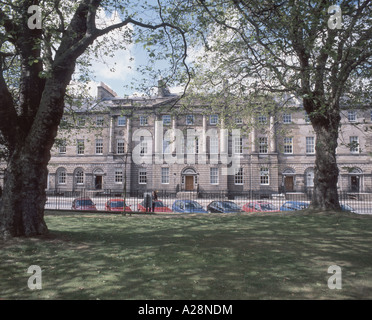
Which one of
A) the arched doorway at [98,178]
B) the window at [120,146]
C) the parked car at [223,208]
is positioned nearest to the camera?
the parked car at [223,208]

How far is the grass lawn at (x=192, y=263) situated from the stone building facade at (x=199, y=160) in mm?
29838

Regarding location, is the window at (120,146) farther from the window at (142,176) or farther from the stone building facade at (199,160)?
the window at (142,176)

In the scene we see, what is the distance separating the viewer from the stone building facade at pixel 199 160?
38.2 metres

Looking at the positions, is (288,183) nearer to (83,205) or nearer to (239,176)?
(239,176)

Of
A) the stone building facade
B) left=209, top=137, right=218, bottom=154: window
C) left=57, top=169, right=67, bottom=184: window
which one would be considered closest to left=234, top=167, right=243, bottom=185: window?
the stone building facade

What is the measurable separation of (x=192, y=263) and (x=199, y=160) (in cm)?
3473

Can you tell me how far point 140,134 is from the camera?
41.7 m

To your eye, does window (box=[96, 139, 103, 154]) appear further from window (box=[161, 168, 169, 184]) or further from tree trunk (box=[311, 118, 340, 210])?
tree trunk (box=[311, 118, 340, 210])

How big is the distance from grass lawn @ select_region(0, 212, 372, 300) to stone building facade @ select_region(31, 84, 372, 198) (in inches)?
1175

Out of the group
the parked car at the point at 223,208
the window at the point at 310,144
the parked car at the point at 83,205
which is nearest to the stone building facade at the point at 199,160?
the window at the point at 310,144

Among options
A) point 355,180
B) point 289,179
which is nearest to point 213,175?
point 289,179

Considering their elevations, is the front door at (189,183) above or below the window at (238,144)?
below

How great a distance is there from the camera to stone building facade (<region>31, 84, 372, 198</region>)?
38156 millimetres

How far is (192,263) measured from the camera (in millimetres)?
5496
